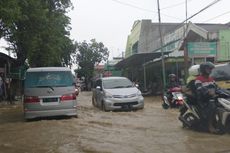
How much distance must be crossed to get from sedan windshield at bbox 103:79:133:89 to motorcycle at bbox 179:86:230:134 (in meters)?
8.56

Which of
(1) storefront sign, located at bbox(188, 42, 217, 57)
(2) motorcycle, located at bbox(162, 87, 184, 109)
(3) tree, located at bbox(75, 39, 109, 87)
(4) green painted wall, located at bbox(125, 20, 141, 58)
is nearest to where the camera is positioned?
(2) motorcycle, located at bbox(162, 87, 184, 109)

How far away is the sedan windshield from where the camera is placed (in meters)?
19.9

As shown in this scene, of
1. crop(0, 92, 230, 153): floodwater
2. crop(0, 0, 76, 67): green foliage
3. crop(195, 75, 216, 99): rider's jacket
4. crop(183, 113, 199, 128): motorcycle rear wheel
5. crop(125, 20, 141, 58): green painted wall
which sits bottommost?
crop(0, 92, 230, 153): floodwater

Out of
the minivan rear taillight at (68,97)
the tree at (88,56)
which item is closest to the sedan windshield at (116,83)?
the minivan rear taillight at (68,97)

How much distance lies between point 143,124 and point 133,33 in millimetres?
47201

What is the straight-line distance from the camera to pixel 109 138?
1072cm

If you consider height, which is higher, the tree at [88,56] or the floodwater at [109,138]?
the tree at [88,56]

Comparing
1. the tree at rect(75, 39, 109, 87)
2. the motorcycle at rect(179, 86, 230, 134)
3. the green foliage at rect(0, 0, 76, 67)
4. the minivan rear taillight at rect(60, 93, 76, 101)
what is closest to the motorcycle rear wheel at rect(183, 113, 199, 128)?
the motorcycle at rect(179, 86, 230, 134)

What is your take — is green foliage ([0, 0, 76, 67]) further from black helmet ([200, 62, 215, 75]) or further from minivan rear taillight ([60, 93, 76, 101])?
black helmet ([200, 62, 215, 75])

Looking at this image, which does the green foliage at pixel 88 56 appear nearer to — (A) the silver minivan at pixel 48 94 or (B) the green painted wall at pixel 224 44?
(B) the green painted wall at pixel 224 44

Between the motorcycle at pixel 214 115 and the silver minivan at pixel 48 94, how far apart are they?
528 centimetres

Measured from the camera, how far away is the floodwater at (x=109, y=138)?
9.12 meters

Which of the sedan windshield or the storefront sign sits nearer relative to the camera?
the sedan windshield

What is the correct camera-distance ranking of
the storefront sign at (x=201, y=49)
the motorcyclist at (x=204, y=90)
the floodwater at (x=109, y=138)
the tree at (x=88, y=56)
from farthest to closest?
the tree at (x=88, y=56) → the storefront sign at (x=201, y=49) → the motorcyclist at (x=204, y=90) → the floodwater at (x=109, y=138)
